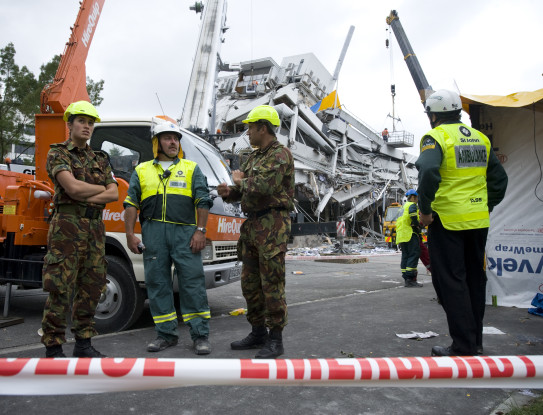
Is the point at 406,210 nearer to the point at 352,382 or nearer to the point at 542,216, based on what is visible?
the point at 542,216

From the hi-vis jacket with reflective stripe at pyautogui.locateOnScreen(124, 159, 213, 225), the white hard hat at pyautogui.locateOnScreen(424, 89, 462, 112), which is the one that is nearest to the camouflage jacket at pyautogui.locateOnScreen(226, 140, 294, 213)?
the hi-vis jacket with reflective stripe at pyautogui.locateOnScreen(124, 159, 213, 225)

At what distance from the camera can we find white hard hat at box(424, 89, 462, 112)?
3.13m

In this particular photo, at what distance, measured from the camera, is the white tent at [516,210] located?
496cm

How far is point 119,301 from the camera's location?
3918 mm

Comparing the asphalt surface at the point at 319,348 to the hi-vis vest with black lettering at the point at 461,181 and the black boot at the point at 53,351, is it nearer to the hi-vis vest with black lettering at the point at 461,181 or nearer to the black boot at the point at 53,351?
the black boot at the point at 53,351

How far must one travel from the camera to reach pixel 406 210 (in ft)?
24.6

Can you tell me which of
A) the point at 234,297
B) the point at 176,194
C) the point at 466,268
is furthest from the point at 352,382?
the point at 234,297

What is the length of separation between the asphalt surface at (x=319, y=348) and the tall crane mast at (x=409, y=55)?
21.9 m

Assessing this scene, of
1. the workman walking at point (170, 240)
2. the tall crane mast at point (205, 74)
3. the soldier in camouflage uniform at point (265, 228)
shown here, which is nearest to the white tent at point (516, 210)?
the soldier in camouflage uniform at point (265, 228)

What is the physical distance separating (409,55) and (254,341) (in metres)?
26.9

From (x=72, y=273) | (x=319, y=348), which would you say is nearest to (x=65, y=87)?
(x=72, y=273)

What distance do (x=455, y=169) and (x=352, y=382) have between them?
6.83 feet

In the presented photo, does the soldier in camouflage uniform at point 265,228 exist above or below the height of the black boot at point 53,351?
above

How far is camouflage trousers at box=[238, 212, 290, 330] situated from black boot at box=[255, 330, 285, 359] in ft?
0.27
